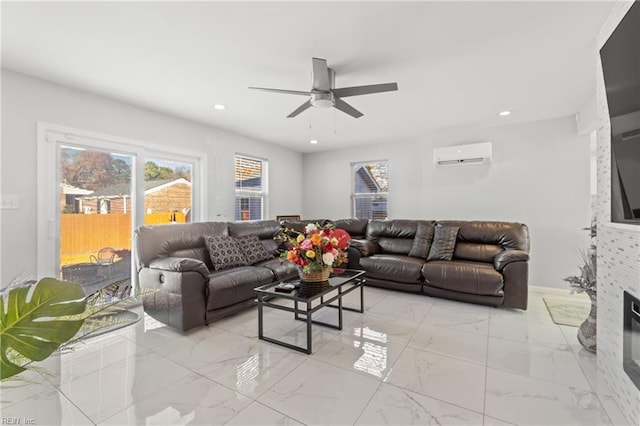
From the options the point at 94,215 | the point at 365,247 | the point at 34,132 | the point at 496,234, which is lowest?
the point at 365,247

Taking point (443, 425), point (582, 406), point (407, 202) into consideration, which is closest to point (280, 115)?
point (407, 202)

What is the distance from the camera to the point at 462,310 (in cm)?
322

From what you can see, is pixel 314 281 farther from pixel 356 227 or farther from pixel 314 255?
pixel 356 227

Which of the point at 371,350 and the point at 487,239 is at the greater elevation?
the point at 487,239

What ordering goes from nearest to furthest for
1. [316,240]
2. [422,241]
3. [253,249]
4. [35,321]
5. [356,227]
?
[35,321] < [316,240] < [253,249] < [422,241] < [356,227]

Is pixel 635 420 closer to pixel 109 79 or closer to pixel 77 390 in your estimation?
pixel 77 390

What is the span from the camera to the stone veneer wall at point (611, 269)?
1498mm

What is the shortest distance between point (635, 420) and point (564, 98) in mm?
3270

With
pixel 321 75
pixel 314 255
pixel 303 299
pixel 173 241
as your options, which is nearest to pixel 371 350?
pixel 303 299

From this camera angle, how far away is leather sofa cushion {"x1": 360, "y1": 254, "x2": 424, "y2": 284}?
12.2 feet

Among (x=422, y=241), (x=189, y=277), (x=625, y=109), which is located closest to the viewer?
(x=625, y=109)

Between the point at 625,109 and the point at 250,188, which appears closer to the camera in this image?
the point at 625,109

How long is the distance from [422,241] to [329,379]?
2.78 metres

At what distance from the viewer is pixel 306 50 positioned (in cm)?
227
